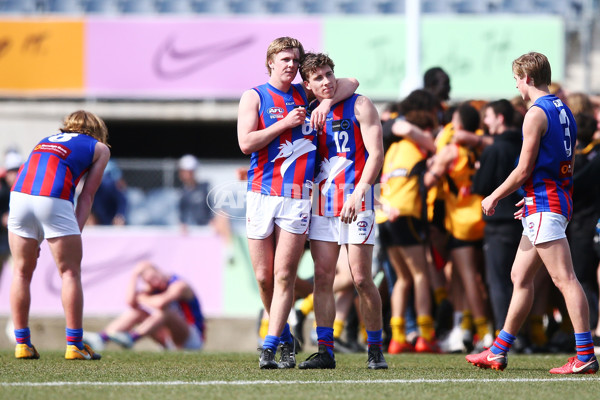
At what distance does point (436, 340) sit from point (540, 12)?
10943 millimetres

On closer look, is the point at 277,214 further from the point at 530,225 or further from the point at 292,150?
the point at 530,225

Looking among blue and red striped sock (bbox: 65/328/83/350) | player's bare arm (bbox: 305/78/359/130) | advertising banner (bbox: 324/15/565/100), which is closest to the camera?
player's bare arm (bbox: 305/78/359/130)

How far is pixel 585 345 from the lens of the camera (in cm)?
568

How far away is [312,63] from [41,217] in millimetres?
2137

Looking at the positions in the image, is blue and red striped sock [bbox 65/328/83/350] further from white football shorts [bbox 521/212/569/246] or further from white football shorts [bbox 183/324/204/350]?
white football shorts [bbox 183/324/204/350]

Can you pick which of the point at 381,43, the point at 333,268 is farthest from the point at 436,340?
the point at 381,43

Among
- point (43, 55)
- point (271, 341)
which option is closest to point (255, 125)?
point (271, 341)

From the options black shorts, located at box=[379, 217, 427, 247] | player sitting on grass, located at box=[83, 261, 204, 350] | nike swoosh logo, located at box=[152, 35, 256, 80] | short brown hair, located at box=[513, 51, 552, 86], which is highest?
nike swoosh logo, located at box=[152, 35, 256, 80]

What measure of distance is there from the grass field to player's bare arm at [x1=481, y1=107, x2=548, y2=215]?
105 centimetres

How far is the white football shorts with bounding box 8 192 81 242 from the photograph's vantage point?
6.58 meters

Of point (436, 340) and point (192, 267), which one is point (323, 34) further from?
point (436, 340)

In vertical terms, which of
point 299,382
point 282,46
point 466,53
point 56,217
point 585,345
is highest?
point 466,53

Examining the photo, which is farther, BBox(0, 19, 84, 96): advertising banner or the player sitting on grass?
BBox(0, 19, 84, 96): advertising banner

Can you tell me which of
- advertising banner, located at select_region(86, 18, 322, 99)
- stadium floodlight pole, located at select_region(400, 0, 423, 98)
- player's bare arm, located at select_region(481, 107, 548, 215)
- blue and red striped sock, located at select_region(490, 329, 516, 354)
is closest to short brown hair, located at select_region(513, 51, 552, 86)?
player's bare arm, located at select_region(481, 107, 548, 215)
